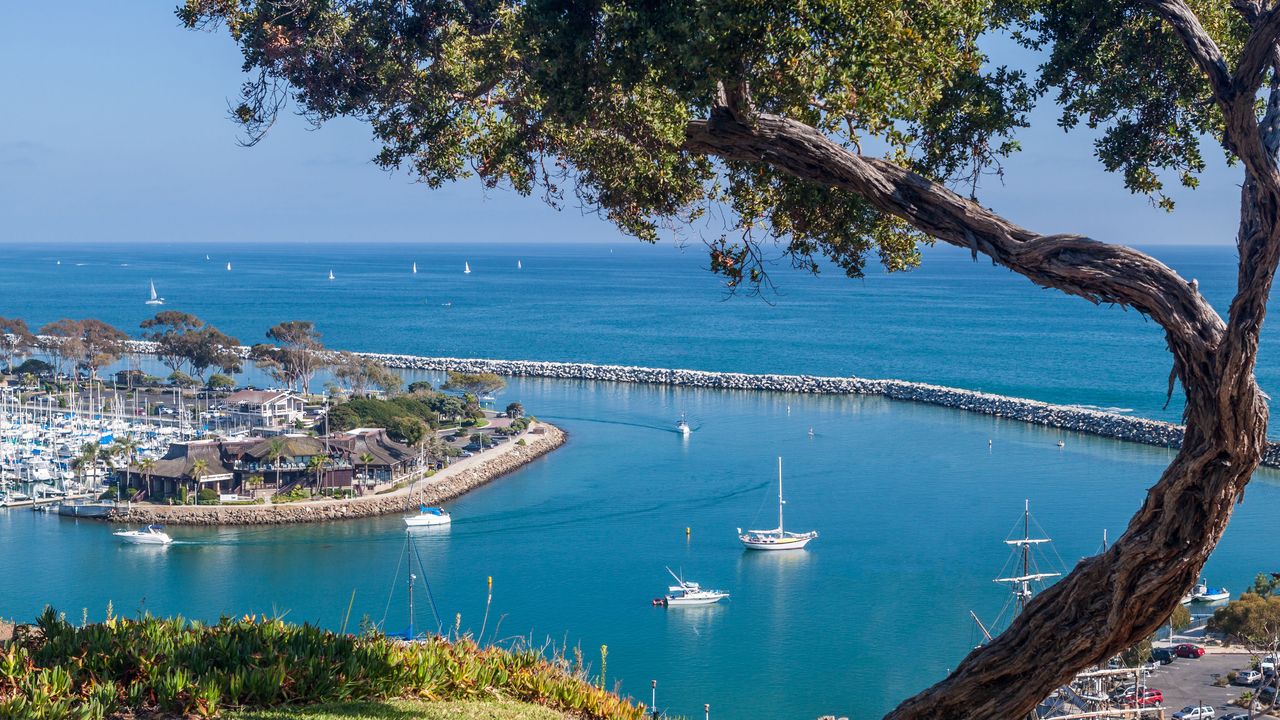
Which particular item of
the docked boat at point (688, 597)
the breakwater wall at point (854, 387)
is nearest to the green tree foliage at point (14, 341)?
the breakwater wall at point (854, 387)

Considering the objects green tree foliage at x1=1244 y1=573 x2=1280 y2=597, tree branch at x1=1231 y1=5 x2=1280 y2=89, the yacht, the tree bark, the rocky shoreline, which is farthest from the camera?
the yacht

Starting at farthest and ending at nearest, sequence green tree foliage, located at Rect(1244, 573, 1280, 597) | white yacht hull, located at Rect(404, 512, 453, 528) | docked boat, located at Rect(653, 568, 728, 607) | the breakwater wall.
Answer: the breakwater wall, white yacht hull, located at Rect(404, 512, 453, 528), docked boat, located at Rect(653, 568, 728, 607), green tree foliage, located at Rect(1244, 573, 1280, 597)

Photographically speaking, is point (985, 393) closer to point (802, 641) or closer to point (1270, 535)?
point (1270, 535)

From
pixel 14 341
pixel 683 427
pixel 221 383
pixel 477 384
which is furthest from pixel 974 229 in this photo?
pixel 14 341

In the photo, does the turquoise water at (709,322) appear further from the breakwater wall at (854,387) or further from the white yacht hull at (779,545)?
the white yacht hull at (779,545)

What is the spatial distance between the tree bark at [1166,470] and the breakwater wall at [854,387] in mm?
35668

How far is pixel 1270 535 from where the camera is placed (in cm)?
2698

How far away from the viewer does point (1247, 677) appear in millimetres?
17062

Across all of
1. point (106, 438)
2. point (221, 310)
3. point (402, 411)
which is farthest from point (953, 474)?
point (221, 310)

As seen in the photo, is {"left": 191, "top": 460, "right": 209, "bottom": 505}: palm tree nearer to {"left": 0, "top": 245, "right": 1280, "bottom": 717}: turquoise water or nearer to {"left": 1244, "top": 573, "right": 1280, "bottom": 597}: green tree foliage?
{"left": 0, "top": 245, "right": 1280, "bottom": 717}: turquoise water

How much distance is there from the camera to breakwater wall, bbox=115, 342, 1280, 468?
131 feet

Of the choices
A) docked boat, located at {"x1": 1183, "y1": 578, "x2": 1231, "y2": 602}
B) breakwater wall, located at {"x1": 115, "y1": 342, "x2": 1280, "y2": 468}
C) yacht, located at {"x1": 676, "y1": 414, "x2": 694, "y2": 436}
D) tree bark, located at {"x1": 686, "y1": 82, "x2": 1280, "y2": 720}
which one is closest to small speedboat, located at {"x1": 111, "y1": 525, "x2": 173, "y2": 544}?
yacht, located at {"x1": 676, "y1": 414, "x2": 694, "y2": 436}

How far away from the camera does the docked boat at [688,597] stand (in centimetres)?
2219

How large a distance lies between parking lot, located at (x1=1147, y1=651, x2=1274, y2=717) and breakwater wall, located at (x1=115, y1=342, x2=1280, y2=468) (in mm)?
18279
